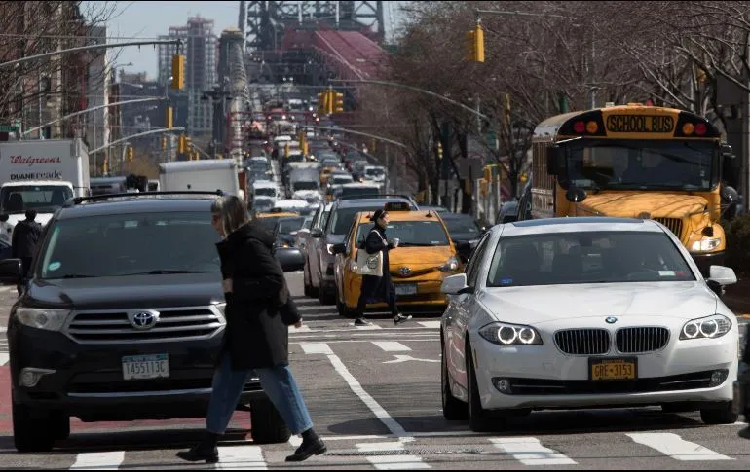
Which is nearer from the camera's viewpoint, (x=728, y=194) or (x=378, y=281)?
(x=728, y=194)

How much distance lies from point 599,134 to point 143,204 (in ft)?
45.5

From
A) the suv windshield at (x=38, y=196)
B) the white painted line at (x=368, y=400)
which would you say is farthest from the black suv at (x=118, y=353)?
the suv windshield at (x=38, y=196)

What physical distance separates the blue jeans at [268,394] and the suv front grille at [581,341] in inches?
84.8

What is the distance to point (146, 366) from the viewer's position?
40.0 feet

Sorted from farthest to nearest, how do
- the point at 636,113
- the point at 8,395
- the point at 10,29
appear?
the point at 10,29 → the point at 636,113 → the point at 8,395

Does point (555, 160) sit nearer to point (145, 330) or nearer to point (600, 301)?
point (600, 301)

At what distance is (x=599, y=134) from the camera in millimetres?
26875

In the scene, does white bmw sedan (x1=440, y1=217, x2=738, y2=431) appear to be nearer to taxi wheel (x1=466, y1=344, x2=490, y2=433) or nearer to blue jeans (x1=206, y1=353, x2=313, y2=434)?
taxi wheel (x1=466, y1=344, x2=490, y2=433)

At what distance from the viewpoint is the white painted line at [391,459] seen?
36.7 ft

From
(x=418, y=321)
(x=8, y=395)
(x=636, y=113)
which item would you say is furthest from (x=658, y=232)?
(x=418, y=321)

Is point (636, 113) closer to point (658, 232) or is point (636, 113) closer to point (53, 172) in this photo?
point (658, 232)

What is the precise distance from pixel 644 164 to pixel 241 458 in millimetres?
15919

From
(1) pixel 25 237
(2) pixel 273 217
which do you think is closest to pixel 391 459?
(1) pixel 25 237

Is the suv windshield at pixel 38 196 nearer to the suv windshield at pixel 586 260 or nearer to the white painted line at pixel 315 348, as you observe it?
the white painted line at pixel 315 348
